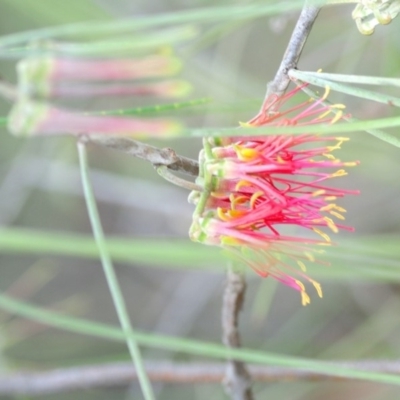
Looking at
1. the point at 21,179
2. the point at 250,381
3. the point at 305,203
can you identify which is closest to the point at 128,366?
the point at 250,381

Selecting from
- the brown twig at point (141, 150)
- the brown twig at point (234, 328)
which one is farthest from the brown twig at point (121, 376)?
the brown twig at point (141, 150)

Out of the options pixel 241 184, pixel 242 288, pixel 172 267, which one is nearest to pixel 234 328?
pixel 242 288

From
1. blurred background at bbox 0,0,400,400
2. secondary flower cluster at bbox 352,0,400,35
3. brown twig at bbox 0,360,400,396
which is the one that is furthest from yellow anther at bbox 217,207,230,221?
blurred background at bbox 0,0,400,400

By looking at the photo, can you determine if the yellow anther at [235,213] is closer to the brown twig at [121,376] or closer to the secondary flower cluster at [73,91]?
the secondary flower cluster at [73,91]

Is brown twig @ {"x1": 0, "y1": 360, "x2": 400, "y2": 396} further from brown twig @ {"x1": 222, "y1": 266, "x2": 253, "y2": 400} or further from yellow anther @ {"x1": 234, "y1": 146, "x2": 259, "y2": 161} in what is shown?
yellow anther @ {"x1": 234, "y1": 146, "x2": 259, "y2": 161}

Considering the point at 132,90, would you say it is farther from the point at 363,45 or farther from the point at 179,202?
the point at 179,202

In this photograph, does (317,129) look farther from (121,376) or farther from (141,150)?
(121,376)

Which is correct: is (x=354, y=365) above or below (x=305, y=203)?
below
